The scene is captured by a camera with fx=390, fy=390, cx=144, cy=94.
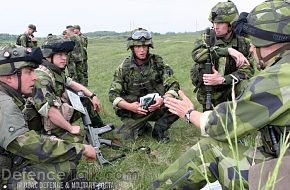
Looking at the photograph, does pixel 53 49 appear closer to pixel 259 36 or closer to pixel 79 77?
pixel 259 36

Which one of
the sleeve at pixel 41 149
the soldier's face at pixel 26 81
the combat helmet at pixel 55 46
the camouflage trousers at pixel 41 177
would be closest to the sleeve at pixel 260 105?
the sleeve at pixel 41 149

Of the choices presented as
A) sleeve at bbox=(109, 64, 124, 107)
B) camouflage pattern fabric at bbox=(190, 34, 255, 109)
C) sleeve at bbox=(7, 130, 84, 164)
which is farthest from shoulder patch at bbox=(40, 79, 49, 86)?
camouflage pattern fabric at bbox=(190, 34, 255, 109)

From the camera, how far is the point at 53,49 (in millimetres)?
5305

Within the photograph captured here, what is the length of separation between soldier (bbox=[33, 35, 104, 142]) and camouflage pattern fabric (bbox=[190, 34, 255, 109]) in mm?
2129

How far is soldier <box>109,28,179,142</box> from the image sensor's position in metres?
6.34

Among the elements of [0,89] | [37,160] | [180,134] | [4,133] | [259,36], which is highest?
[259,36]

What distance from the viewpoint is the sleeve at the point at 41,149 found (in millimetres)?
3578

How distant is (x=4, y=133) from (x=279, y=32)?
2504 mm

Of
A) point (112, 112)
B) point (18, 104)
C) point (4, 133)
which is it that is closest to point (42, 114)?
point (18, 104)

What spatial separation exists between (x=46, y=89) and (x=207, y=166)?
2.44m

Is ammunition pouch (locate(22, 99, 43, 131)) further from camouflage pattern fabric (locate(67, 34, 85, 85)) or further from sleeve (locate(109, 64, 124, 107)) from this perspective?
camouflage pattern fabric (locate(67, 34, 85, 85))

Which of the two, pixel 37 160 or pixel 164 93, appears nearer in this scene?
pixel 37 160

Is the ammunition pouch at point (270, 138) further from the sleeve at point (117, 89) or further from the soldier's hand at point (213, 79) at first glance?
the sleeve at point (117, 89)

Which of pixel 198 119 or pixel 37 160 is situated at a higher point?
pixel 198 119
